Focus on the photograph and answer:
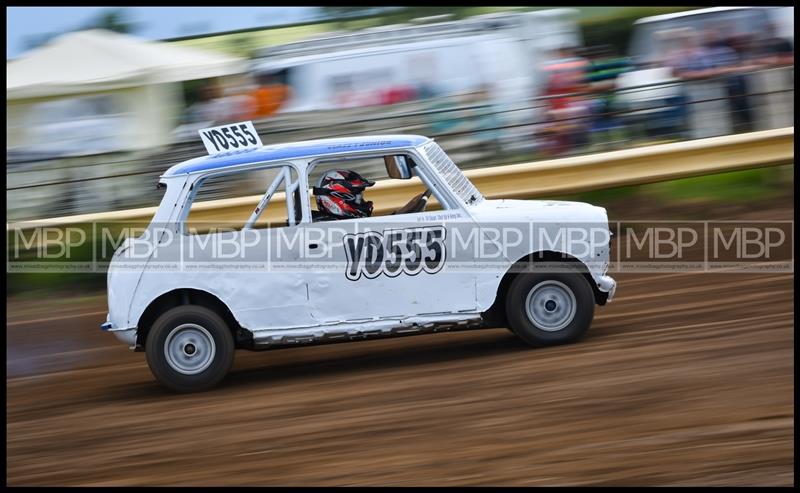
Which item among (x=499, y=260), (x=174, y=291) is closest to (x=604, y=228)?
(x=499, y=260)

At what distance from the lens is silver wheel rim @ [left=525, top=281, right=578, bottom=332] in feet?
24.2

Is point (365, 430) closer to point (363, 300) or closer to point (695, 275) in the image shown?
point (363, 300)

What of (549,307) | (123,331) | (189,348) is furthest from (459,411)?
(123,331)

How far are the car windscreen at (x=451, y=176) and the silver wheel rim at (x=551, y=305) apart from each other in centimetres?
84

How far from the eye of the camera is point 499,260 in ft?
23.9

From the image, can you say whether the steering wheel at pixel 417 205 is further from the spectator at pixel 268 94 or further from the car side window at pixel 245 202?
the spectator at pixel 268 94

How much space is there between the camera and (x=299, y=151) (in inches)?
287

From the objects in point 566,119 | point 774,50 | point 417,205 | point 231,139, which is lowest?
point 417,205

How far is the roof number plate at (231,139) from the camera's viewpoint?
7.53m

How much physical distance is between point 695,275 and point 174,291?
521cm

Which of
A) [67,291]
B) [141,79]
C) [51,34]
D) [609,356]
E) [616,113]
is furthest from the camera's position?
[51,34]

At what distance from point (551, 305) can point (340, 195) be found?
1.77m

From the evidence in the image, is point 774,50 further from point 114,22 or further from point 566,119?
point 114,22

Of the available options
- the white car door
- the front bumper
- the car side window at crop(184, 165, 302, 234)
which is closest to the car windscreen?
the white car door
